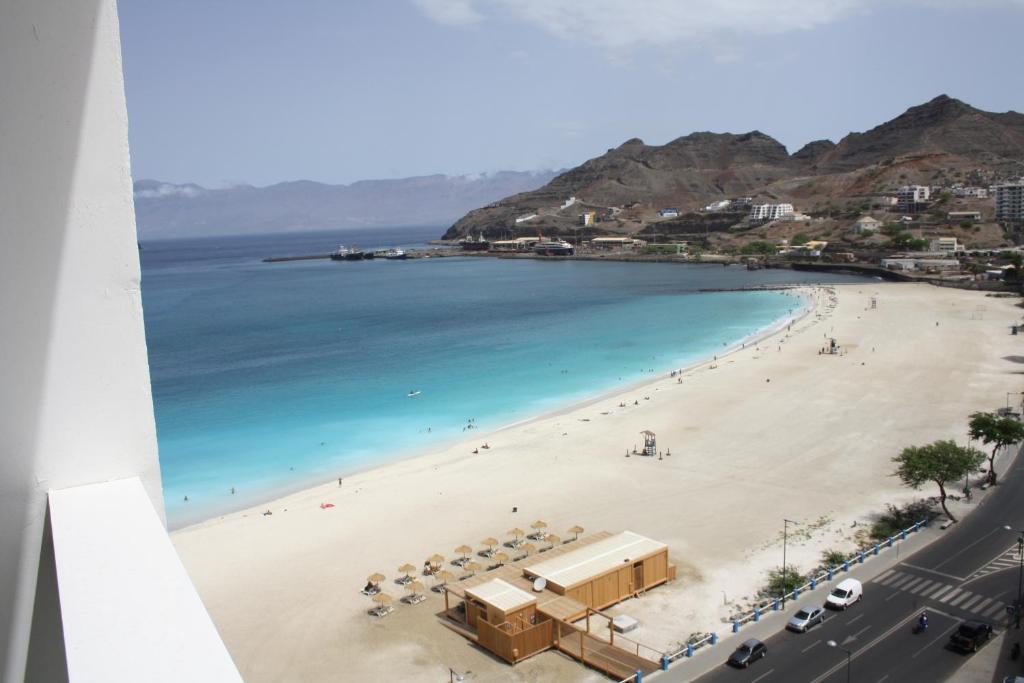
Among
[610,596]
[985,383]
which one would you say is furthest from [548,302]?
[610,596]

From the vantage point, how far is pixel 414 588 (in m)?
15.6

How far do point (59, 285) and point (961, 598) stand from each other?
52.6 ft

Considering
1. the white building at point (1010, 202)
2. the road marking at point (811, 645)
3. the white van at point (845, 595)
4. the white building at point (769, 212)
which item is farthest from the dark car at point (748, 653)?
the white building at point (769, 212)

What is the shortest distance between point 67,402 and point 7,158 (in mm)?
624

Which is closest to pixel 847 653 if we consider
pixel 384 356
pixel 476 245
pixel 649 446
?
pixel 649 446

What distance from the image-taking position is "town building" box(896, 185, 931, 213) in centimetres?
10888

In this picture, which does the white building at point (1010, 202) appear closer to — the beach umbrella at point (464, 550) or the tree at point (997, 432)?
the tree at point (997, 432)

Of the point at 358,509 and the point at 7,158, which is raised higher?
the point at 7,158

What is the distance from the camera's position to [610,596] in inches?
585

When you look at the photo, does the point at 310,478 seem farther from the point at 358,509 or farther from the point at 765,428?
the point at 765,428

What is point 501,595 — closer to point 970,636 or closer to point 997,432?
point 970,636

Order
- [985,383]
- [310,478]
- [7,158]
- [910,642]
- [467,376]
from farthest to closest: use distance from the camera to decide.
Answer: [467,376] < [985,383] < [310,478] < [910,642] < [7,158]

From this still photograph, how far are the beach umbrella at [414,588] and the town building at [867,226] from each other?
94.0 m

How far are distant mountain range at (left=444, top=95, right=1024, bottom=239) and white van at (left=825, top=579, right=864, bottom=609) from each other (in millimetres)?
118228
